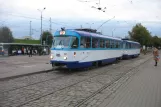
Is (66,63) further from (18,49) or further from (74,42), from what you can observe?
(18,49)

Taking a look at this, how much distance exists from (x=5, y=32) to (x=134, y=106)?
6766 cm

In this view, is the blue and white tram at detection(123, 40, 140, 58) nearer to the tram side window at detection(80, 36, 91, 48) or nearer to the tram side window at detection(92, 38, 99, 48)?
the tram side window at detection(92, 38, 99, 48)

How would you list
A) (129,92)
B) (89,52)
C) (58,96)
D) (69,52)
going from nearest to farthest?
(58,96)
(129,92)
(69,52)
(89,52)

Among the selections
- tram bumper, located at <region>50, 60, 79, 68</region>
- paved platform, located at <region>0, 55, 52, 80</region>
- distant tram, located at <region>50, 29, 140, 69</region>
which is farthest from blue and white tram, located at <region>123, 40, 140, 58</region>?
tram bumper, located at <region>50, 60, 79, 68</region>

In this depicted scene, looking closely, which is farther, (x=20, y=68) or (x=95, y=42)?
(x=95, y=42)

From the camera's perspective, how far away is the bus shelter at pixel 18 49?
34.8 m

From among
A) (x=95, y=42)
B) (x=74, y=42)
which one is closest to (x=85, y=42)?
(x=74, y=42)

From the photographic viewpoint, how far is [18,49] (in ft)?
131

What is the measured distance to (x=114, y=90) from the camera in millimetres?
10414

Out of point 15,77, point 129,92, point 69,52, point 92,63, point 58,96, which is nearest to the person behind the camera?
point 58,96

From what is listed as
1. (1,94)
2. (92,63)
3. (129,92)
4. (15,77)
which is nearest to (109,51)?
(92,63)

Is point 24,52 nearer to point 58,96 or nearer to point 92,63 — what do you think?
point 92,63

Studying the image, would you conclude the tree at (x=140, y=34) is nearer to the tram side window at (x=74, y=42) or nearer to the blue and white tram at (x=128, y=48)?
the blue and white tram at (x=128, y=48)

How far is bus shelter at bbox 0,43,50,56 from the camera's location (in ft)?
114
